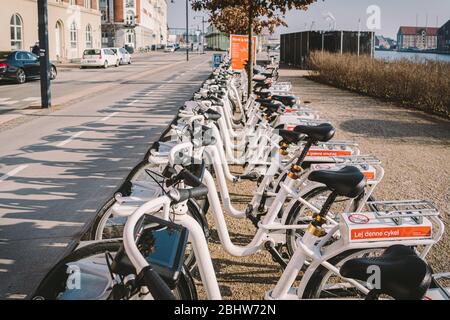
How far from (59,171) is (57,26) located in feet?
132

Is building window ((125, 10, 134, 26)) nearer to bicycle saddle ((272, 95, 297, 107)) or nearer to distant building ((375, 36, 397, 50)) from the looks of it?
distant building ((375, 36, 397, 50))

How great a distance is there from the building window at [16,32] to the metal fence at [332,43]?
1906cm

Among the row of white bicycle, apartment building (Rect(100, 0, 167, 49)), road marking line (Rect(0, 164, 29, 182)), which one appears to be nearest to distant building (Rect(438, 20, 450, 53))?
road marking line (Rect(0, 164, 29, 182))

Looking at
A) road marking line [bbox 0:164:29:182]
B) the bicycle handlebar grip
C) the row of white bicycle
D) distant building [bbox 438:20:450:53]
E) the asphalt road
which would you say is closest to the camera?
the bicycle handlebar grip

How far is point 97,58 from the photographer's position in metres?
37.2

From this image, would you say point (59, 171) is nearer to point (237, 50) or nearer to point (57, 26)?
point (237, 50)

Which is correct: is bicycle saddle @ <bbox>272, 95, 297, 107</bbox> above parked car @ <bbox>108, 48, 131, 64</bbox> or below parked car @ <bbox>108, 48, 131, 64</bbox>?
below

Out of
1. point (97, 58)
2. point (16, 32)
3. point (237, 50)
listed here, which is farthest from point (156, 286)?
point (16, 32)

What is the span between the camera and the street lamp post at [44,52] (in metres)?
14.7

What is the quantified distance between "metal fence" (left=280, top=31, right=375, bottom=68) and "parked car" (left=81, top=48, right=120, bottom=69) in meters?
13.7

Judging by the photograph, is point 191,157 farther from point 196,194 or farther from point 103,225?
point 196,194

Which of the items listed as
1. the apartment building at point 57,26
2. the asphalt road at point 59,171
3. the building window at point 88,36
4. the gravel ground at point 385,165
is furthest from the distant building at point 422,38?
the asphalt road at point 59,171

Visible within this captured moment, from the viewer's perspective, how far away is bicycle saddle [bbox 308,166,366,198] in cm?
292

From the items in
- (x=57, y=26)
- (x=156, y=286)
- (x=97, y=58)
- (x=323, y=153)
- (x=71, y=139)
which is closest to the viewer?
(x=156, y=286)
